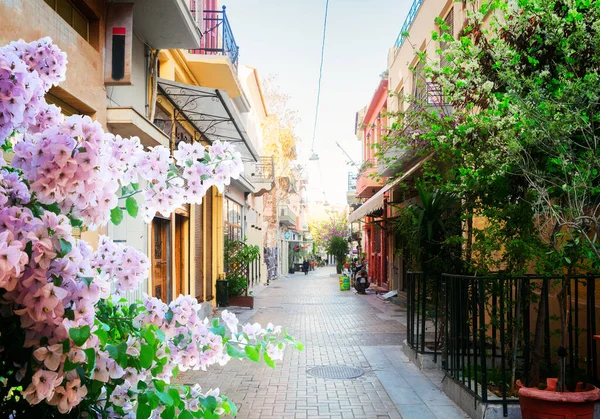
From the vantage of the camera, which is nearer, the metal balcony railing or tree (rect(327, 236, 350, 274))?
the metal balcony railing

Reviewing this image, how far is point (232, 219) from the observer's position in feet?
73.3

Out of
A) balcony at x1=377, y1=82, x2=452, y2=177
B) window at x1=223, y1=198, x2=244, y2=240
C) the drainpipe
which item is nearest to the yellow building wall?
the drainpipe

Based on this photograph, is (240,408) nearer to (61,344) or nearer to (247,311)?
(61,344)

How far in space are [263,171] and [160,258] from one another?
1619 cm

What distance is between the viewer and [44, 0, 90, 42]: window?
7004 mm

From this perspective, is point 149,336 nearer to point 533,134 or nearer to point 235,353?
point 235,353

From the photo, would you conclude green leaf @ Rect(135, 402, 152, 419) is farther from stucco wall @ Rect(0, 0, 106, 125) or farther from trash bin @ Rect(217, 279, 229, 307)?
trash bin @ Rect(217, 279, 229, 307)

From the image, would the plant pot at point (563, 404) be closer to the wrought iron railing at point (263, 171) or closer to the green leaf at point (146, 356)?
the green leaf at point (146, 356)

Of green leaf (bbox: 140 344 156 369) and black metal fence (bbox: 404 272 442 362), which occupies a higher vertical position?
green leaf (bbox: 140 344 156 369)

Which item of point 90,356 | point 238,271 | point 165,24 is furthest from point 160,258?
point 90,356

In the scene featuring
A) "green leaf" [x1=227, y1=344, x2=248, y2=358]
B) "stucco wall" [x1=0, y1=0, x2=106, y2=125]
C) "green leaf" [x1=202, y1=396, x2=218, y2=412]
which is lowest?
"green leaf" [x1=202, y1=396, x2=218, y2=412]

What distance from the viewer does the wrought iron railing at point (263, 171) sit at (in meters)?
26.5

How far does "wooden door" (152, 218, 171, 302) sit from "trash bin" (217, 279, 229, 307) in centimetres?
437

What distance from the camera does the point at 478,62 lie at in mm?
6738
